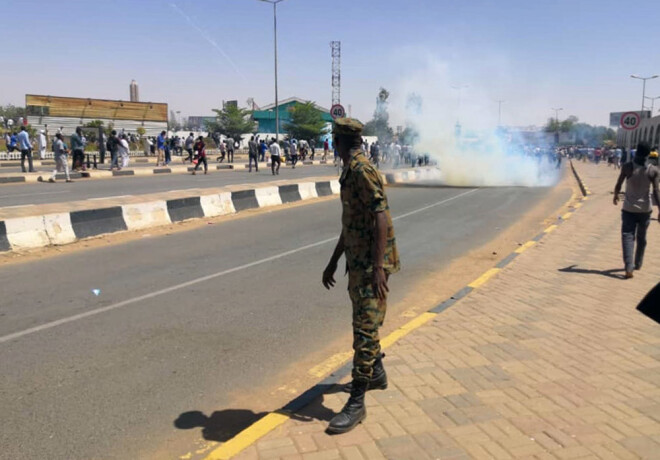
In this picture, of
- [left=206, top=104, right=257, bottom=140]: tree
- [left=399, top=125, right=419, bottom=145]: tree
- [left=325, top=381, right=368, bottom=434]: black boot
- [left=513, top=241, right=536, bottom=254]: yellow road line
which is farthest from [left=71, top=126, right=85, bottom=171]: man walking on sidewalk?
[left=206, top=104, right=257, bottom=140]: tree

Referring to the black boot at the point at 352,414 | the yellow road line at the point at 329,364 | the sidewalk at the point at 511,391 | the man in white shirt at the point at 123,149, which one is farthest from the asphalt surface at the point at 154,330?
the man in white shirt at the point at 123,149

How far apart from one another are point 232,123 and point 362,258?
214ft

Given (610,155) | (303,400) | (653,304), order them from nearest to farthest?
(653,304) → (303,400) → (610,155)

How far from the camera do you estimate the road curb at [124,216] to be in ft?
29.3

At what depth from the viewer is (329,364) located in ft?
14.6

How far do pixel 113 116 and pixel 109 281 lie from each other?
176 ft

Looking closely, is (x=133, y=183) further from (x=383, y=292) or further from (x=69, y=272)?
(x=383, y=292)

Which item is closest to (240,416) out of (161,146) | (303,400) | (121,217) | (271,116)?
(303,400)

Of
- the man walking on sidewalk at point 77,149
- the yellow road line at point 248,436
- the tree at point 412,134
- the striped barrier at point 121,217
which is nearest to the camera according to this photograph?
the yellow road line at point 248,436

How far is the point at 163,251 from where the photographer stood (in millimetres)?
8922

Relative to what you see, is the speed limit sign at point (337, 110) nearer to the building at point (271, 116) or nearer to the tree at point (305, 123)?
the tree at point (305, 123)

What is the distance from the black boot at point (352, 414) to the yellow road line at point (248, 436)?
33cm

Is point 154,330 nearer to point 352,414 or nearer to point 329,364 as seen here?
point 329,364

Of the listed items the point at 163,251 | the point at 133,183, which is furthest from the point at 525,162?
the point at 163,251
